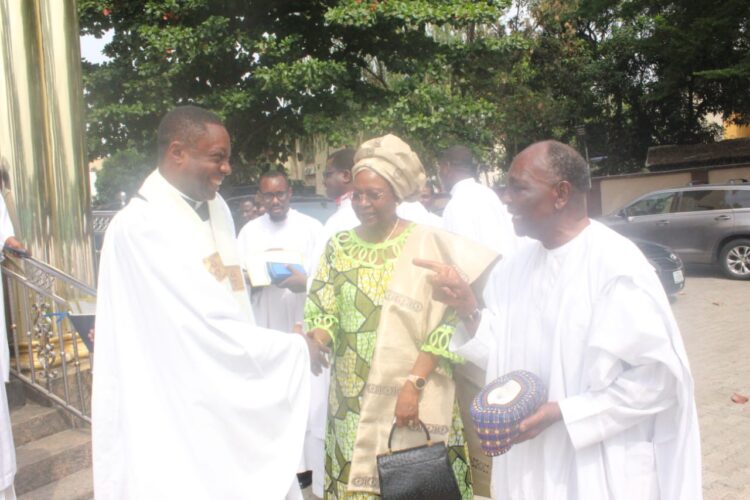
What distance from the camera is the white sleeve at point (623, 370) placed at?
2.27 m

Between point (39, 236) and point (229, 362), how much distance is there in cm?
389

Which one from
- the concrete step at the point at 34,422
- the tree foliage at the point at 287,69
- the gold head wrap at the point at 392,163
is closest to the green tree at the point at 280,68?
the tree foliage at the point at 287,69

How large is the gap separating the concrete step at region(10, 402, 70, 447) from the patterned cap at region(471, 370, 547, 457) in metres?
4.19

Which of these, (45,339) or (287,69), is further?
(287,69)

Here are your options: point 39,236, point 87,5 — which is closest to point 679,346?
point 39,236

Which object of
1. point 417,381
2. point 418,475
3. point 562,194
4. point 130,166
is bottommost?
point 418,475

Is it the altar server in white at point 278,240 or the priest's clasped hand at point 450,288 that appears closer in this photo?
the priest's clasped hand at point 450,288

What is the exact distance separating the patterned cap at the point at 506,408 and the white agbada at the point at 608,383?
88mm

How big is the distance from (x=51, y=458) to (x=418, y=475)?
330 cm

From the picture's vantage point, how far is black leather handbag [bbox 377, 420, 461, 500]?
9.68 ft

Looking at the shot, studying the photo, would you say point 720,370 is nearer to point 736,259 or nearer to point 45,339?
point 45,339

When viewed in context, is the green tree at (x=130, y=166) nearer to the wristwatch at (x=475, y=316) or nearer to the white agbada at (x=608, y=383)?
the wristwatch at (x=475, y=316)

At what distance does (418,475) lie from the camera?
2.96 metres

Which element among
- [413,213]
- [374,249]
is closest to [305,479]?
[413,213]
